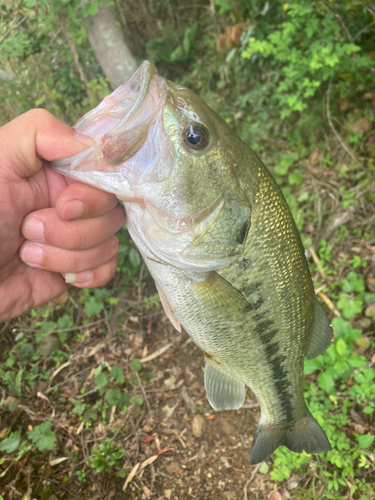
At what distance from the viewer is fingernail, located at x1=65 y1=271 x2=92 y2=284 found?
1688mm

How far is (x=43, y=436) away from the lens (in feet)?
8.73

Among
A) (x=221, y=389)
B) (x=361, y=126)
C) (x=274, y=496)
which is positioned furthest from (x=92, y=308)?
(x=361, y=126)

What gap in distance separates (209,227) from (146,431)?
2315 mm

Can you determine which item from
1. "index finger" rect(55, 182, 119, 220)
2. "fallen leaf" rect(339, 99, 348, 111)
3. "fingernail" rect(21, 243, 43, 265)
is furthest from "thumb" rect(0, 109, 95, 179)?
"fallen leaf" rect(339, 99, 348, 111)

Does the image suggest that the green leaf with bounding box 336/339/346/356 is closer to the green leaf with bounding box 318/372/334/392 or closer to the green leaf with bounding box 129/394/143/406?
the green leaf with bounding box 318/372/334/392

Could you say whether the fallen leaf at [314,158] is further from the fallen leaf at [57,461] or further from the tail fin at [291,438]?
the fallen leaf at [57,461]

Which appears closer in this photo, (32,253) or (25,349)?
(32,253)

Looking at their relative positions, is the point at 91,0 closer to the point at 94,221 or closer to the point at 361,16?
the point at 94,221

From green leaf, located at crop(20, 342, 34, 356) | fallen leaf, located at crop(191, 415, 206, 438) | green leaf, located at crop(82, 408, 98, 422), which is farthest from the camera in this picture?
green leaf, located at crop(20, 342, 34, 356)

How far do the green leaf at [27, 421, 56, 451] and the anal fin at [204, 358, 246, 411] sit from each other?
1687 millimetres

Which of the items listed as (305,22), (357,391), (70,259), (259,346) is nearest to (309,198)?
(305,22)

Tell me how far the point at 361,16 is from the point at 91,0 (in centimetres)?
249

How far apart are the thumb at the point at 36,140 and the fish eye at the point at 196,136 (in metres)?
0.37

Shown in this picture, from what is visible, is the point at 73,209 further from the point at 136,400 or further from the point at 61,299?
the point at 61,299
